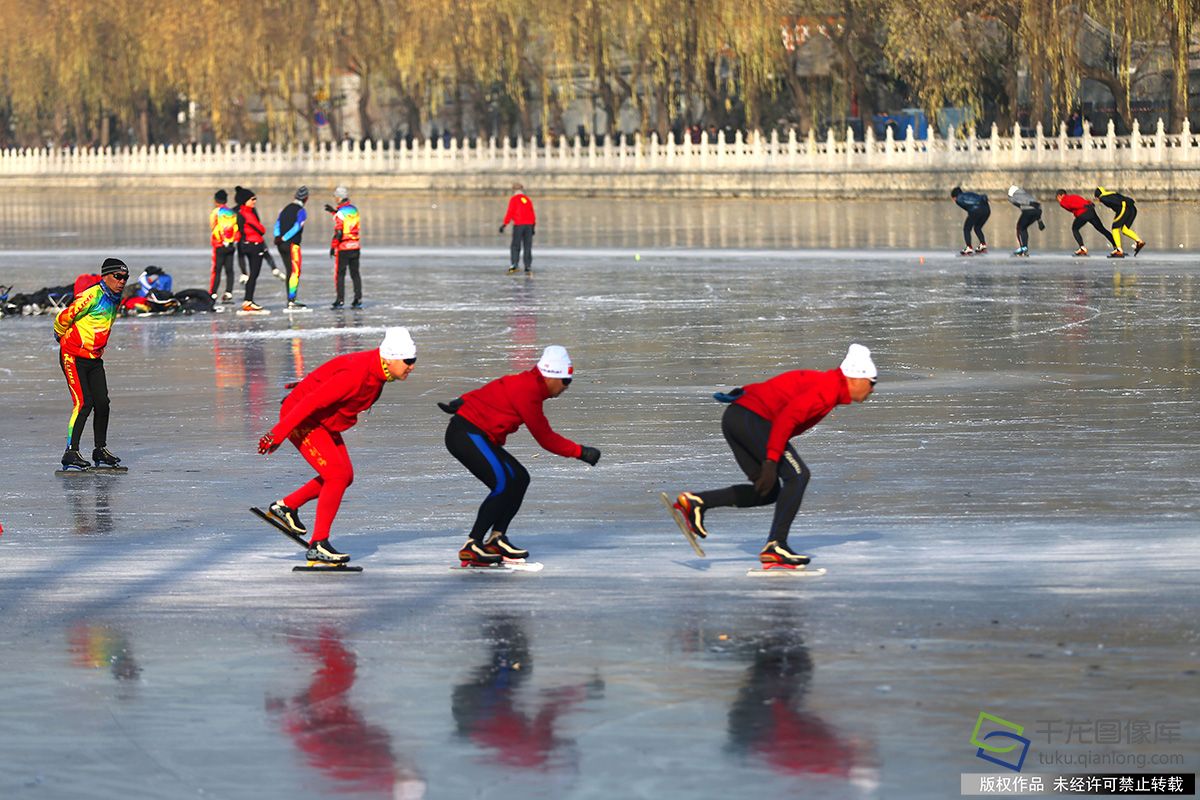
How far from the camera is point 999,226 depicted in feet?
144

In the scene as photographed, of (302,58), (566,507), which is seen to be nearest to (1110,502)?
(566,507)

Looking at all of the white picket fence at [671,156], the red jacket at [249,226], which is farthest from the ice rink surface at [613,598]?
the white picket fence at [671,156]

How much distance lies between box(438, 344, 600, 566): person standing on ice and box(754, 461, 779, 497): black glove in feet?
2.49

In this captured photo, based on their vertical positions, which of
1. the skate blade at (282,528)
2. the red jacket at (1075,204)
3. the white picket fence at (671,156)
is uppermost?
the white picket fence at (671,156)

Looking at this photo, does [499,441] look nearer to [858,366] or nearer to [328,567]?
[328,567]

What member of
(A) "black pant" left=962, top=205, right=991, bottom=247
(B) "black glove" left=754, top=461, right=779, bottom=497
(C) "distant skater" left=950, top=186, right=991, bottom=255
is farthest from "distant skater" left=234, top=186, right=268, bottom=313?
(B) "black glove" left=754, top=461, right=779, bottom=497

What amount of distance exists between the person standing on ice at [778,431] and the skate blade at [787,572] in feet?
0.10

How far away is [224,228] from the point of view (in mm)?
26859

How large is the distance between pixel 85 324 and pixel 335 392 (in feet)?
14.0

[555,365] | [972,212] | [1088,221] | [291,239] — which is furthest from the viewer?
[972,212]

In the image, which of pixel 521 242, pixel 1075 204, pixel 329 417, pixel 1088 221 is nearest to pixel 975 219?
pixel 1088 221

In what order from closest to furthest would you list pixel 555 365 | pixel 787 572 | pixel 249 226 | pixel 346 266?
pixel 555 365
pixel 787 572
pixel 346 266
pixel 249 226

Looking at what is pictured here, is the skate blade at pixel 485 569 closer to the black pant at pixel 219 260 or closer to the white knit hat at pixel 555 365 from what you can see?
the white knit hat at pixel 555 365

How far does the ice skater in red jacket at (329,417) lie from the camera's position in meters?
9.98
